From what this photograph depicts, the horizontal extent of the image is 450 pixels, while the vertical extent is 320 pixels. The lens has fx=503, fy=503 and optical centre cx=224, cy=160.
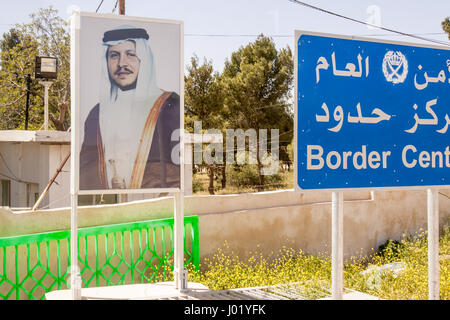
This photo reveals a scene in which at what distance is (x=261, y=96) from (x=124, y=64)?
24.2m

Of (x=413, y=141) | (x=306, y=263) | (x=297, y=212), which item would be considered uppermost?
(x=413, y=141)

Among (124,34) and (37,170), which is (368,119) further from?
(37,170)

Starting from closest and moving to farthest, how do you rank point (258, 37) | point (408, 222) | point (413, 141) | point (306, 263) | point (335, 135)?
point (335, 135) → point (413, 141) → point (306, 263) → point (408, 222) → point (258, 37)

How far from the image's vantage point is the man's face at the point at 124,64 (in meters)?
5.35

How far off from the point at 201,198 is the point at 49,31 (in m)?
24.4

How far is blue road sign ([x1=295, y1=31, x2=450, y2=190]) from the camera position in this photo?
10.4 ft

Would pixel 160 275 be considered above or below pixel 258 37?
below

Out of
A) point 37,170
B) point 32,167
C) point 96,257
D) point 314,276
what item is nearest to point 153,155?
point 96,257

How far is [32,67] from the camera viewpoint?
2773 centimetres

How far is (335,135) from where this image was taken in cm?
326

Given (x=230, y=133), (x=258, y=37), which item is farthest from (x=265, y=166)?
(x=258, y=37)

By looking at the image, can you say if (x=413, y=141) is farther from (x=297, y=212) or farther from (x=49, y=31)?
(x=49, y=31)

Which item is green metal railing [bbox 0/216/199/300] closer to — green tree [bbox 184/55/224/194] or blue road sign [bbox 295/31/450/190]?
blue road sign [bbox 295/31/450/190]

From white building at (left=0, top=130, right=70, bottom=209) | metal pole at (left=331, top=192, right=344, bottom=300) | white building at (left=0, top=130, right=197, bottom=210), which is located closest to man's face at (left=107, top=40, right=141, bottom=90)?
metal pole at (left=331, top=192, right=344, bottom=300)
